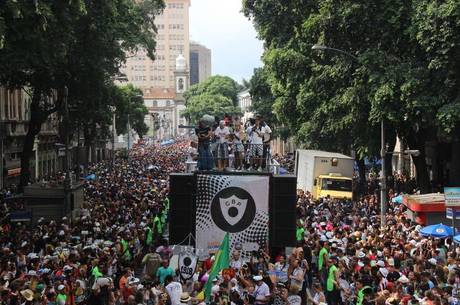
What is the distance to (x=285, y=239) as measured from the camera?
53.3 ft

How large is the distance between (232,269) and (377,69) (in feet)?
52.7

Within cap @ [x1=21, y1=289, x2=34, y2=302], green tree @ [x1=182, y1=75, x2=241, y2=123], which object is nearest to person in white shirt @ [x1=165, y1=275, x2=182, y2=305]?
cap @ [x1=21, y1=289, x2=34, y2=302]

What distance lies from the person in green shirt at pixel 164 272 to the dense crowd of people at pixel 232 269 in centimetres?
2

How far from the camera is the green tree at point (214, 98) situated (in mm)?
143050

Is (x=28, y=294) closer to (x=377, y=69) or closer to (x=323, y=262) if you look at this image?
(x=323, y=262)

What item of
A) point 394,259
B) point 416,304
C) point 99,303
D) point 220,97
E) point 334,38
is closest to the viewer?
point 416,304

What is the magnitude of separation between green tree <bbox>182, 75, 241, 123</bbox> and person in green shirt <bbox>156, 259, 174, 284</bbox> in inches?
4924

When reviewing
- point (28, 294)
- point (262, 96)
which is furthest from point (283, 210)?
point (262, 96)

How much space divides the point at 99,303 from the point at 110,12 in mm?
16297

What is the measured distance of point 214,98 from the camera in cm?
14475

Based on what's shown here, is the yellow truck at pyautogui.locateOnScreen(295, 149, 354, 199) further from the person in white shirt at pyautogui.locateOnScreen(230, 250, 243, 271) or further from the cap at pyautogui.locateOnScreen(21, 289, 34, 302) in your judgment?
the cap at pyautogui.locateOnScreen(21, 289, 34, 302)

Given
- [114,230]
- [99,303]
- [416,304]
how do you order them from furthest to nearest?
1. [114,230]
2. [99,303]
3. [416,304]

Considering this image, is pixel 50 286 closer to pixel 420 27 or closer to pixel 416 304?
pixel 416 304

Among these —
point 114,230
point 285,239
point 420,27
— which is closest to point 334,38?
point 420,27
